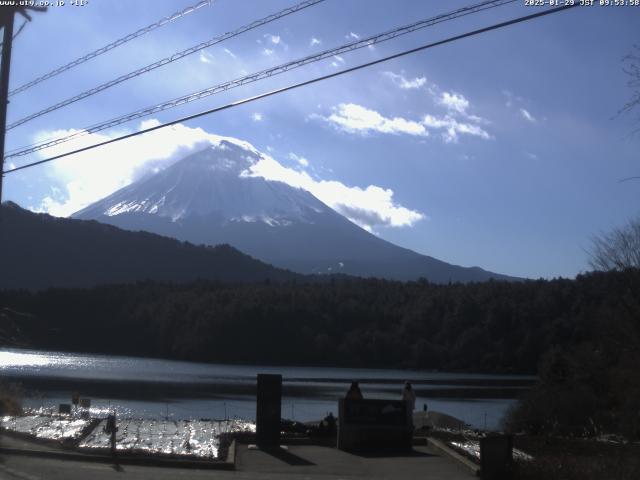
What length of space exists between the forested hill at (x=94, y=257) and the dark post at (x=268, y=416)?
11235 cm

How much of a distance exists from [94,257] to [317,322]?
55051 millimetres

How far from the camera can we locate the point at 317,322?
98562 millimetres

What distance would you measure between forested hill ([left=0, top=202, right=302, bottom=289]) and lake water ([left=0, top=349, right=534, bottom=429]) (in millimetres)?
41808

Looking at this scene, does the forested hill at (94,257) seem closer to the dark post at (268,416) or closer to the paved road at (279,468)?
the dark post at (268,416)

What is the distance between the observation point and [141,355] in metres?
102

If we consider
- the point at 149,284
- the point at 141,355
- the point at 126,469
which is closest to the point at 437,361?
the point at 141,355

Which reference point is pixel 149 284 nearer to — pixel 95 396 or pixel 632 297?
pixel 95 396

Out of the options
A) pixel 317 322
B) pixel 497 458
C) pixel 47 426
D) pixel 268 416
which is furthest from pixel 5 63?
pixel 317 322

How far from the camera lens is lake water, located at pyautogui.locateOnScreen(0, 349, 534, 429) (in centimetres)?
4123

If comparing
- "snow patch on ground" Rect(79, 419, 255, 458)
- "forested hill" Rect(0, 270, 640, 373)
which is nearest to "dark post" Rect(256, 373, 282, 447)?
"snow patch on ground" Rect(79, 419, 255, 458)

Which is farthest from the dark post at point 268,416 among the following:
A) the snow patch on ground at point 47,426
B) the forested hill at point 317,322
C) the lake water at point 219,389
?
the forested hill at point 317,322

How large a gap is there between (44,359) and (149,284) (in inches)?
1133

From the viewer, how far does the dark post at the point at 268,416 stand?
18.6 m

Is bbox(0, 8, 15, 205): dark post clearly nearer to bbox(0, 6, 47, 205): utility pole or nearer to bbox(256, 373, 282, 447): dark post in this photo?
bbox(0, 6, 47, 205): utility pole
